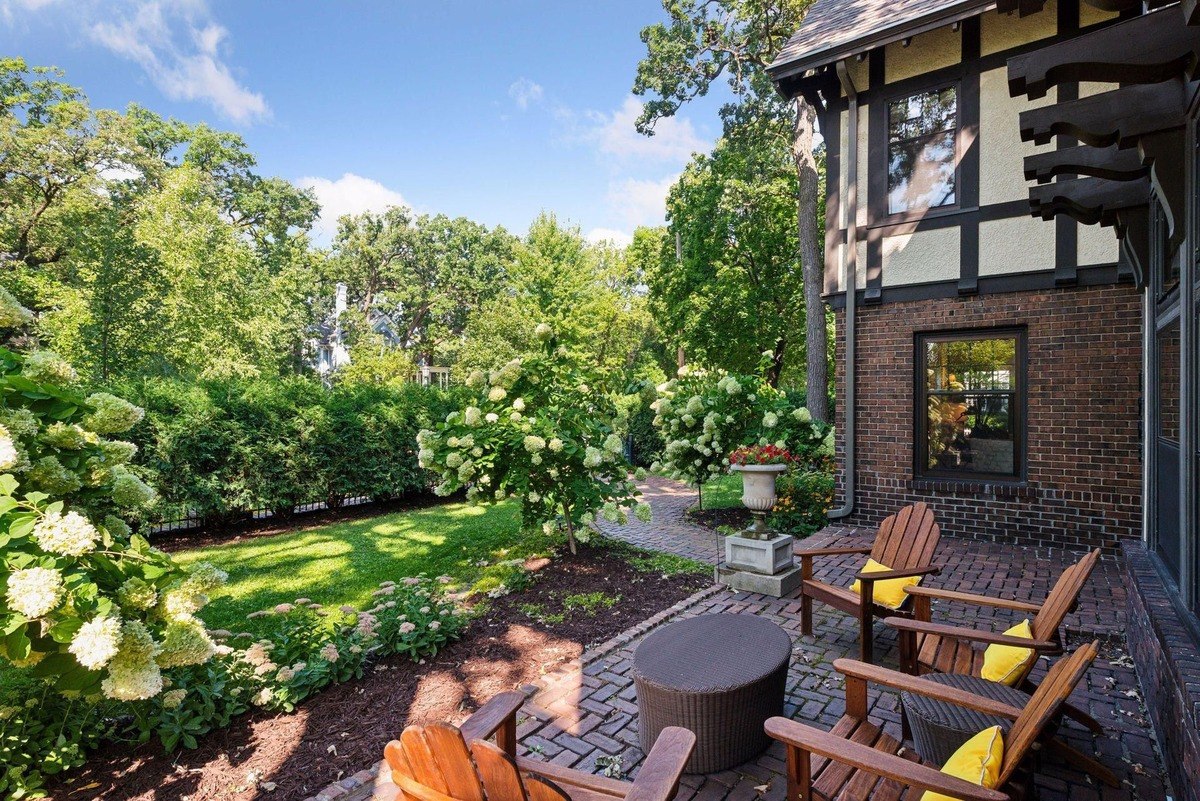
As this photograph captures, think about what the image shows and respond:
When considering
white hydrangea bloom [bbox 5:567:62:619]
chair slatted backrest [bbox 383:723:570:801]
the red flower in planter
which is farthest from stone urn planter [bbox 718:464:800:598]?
white hydrangea bloom [bbox 5:567:62:619]

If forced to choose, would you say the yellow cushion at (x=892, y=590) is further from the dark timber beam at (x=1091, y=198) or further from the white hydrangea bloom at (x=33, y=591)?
the white hydrangea bloom at (x=33, y=591)

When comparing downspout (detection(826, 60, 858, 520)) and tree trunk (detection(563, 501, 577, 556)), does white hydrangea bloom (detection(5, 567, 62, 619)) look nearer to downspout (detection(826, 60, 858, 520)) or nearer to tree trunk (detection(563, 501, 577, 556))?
tree trunk (detection(563, 501, 577, 556))

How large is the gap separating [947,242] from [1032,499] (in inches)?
122

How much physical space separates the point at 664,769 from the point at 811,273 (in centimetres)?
1253

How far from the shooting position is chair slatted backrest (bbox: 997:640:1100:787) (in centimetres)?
177

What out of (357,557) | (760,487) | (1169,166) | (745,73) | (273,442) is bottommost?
(357,557)

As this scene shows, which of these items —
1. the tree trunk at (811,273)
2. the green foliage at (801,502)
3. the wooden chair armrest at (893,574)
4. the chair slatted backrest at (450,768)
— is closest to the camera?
the chair slatted backrest at (450,768)

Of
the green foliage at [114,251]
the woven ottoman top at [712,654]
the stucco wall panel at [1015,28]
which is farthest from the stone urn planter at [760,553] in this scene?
the green foliage at [114,251]

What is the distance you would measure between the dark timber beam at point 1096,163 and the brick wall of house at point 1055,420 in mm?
3354

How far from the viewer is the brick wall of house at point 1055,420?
5918mm

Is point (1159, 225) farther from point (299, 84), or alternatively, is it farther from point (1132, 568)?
point (299, 84)

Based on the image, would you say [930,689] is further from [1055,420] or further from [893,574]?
[1055,420]

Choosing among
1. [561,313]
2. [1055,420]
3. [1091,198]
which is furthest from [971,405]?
[561,313]

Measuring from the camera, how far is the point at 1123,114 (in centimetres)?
261
